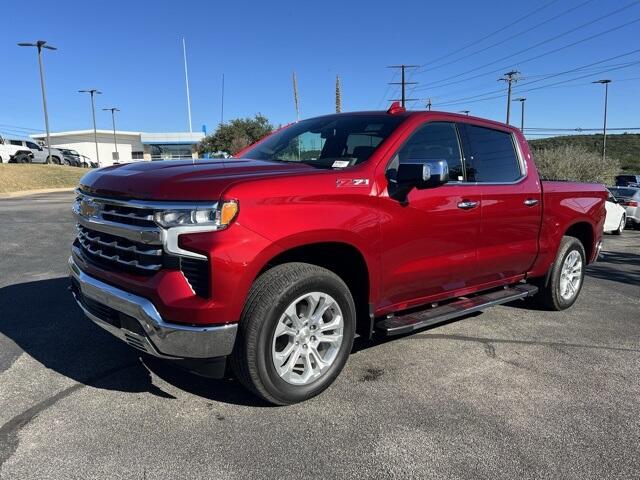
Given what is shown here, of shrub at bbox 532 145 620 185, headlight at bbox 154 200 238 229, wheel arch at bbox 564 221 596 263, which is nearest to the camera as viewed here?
headlight at bbox 154 200 238 229

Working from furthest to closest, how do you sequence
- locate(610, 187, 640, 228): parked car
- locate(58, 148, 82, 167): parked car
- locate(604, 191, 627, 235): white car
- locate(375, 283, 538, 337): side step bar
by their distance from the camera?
1. locate(58, 148, 82, 167): parked car
2. locate(610, 187, 640, 228): parked car
3. locate(604, 191, 627, 235): white car
4. locate(375, 283, 538, 337): side step bar

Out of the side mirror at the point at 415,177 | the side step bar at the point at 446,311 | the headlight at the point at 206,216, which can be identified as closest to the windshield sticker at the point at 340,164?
the side mirror at the point at 415,177

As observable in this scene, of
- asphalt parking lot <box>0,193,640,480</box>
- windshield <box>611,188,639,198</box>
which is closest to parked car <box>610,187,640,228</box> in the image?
windshield <box>611,188,639,198</box>

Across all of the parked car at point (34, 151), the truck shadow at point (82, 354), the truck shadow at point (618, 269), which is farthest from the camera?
the parked car at point (34, 151)

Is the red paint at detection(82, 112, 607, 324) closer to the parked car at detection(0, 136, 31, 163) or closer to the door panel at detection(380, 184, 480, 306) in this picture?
the door panel at detection(380, 184, 480, 306)

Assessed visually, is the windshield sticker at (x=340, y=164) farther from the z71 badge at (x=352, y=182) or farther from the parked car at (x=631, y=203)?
the parked car at (x=631, y=203)

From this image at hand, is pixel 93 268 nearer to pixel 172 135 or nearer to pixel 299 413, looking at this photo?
pixel 299 413

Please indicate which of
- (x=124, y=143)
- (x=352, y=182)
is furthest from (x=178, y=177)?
(x=124, y=143)

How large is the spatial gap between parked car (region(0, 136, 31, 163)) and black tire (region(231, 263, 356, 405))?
127 ft

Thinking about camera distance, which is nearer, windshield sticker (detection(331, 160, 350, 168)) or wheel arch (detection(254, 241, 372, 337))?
wheel arch (detection(254, 241, 372, 337))

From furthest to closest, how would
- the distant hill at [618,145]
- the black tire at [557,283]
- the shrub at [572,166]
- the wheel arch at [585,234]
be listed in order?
1. the distant hill at [618,145]
2. the shrub at [572,166]
3. the wheel arch at [585,234]
4. the black tire at [557,283]

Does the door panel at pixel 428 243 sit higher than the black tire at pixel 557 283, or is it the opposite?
the door panel at pixel 428 243

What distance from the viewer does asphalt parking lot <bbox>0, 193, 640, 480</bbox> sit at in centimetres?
282

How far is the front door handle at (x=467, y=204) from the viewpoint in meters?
4.28
